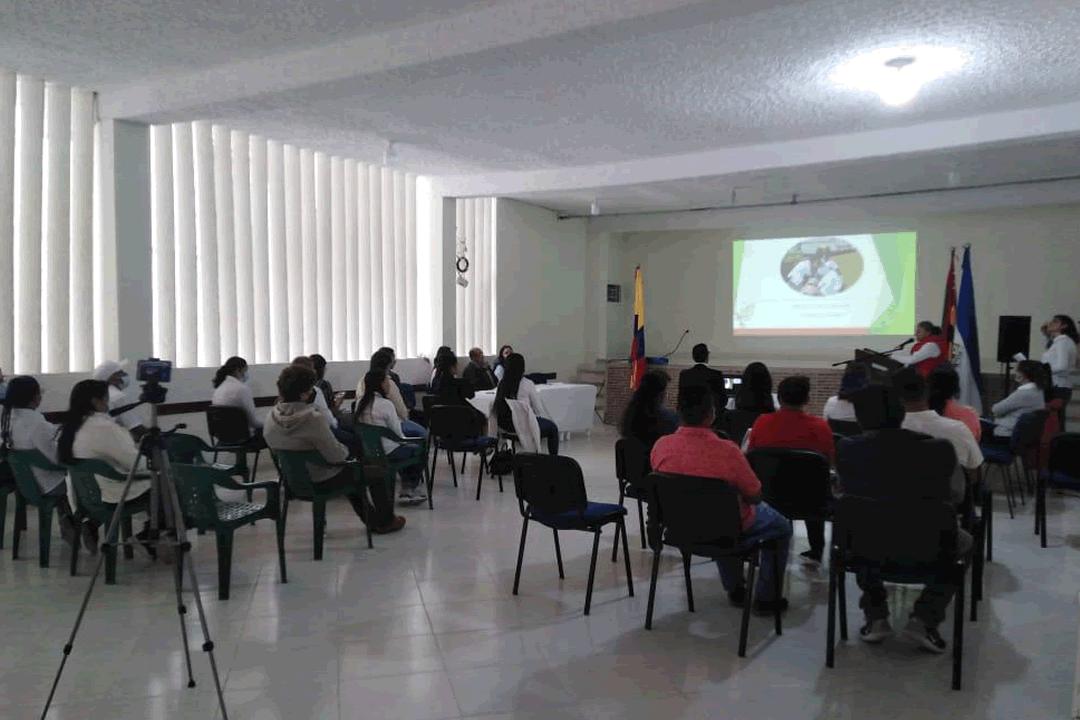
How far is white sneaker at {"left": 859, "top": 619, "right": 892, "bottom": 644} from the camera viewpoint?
129 inches

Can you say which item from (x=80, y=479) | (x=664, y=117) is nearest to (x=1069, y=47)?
(x=664, y=117)

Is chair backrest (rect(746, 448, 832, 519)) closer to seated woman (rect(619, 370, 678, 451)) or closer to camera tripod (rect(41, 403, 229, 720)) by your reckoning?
seated woman (rect(619, 370, 678, 451))

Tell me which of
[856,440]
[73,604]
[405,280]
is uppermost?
[405,280]

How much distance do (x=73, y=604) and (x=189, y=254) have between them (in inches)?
166

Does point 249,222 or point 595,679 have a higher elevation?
point 249,222

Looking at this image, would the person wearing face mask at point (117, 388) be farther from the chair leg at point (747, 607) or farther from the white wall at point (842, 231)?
the white wall at point (842, 231)

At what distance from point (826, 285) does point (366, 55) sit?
8270 mm

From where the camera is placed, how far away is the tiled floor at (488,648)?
275 cm

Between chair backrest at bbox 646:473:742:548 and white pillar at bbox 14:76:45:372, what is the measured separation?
5181 mm

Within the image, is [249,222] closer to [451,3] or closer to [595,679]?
[451,3]

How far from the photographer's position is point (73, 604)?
12.3 feet

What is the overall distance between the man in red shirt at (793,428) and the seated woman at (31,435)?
3803mm

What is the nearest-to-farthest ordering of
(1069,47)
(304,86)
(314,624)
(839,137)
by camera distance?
(314,624)
(1069,47)
(304,86)
(839,137)

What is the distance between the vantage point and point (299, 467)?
443 centimetres
